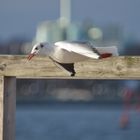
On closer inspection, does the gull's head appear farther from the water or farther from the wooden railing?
the water

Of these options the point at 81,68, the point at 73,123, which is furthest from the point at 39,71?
the point at 73,123

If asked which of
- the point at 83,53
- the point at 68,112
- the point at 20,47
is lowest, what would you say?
the point at 68,112

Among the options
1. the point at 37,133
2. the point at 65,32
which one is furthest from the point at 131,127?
the point at 65,32

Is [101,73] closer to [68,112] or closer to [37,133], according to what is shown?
[37,133]

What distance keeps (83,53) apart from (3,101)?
0.47m

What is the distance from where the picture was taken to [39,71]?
3.55 m

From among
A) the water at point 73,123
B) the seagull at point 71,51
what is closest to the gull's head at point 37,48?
the seagull at point 71,51

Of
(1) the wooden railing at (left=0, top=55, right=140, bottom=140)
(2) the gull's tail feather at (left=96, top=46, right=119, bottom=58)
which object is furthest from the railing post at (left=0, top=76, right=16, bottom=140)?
(2) the gull's tail feather at (left=96, top=46, right=119, bottom=58)

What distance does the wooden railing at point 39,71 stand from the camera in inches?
137

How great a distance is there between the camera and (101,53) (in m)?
3.37

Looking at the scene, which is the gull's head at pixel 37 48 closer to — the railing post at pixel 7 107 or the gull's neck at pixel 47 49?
the gull's neck at pixel 47 49

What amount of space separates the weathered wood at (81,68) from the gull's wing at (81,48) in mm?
126

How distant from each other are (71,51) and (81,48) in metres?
0.05

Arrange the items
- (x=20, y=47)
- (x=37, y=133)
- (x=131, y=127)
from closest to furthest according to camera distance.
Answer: (x=37, y=133), (x=131, y=127), (x=20, y=47)
